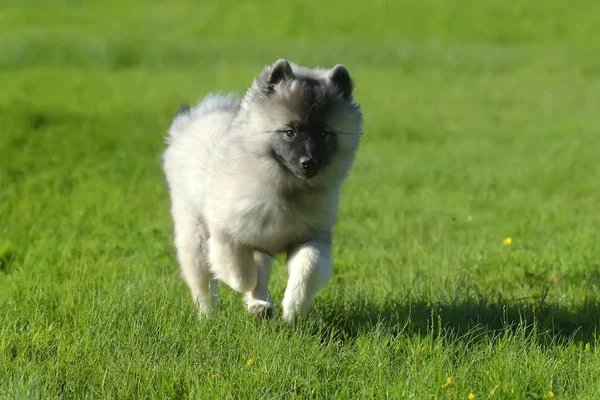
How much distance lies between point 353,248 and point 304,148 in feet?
10.9

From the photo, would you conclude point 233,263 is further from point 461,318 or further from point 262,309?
point 461,318

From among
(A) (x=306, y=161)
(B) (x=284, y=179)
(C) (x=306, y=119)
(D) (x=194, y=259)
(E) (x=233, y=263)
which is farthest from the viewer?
(D) (x=194, y=259)

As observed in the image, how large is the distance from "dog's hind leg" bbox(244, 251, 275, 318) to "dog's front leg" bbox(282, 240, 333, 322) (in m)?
0.26

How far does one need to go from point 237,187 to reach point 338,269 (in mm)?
2334

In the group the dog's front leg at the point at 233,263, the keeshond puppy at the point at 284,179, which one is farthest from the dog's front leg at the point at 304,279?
the dog's front leg at the point at 233,263

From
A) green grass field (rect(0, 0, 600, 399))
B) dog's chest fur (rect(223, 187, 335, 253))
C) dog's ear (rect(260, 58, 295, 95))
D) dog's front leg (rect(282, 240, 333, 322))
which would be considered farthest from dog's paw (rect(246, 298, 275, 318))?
dog's ear (rect(260, 58, 295, 95))

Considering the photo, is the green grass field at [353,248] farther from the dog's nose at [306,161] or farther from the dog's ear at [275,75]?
the dog's ear at [275,75]

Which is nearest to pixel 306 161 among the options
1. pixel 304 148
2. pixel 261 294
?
pixel 304 148

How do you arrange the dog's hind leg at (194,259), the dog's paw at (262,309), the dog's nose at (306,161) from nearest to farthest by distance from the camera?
the dog's nose at (306,161) < the dog's paw at (262,309) < the dog's hind leg at (194,259)

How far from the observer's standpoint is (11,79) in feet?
62.0

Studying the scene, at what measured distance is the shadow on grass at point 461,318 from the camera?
5195 millimetres

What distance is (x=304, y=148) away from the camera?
494cm

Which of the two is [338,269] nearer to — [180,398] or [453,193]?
[180,398]

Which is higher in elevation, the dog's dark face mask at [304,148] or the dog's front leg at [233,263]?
the dog's dark face mask at [304,148]
